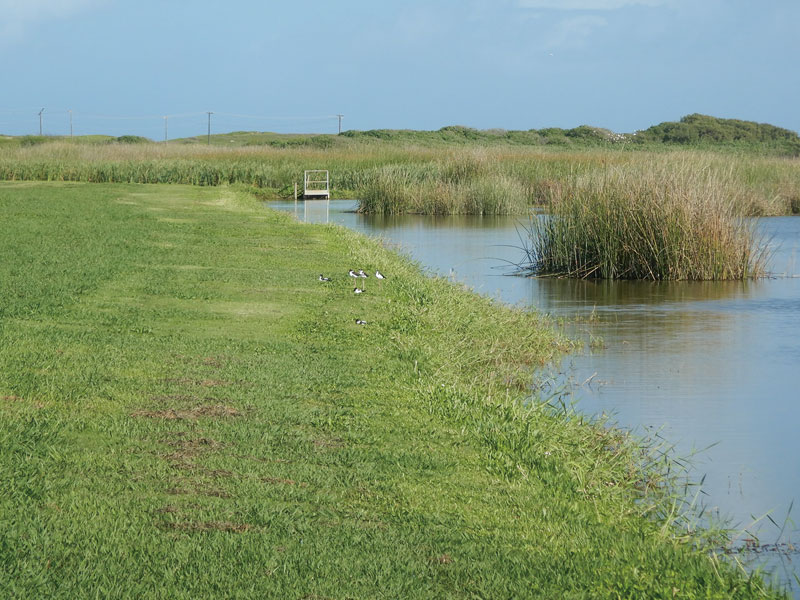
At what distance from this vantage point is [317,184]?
40.5 m

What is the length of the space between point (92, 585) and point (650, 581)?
2155mm

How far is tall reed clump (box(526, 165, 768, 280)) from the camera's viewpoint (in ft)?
51.1

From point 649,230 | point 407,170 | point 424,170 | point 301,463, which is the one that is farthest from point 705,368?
point 424,170

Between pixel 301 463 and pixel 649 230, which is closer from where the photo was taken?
pixel 301 463

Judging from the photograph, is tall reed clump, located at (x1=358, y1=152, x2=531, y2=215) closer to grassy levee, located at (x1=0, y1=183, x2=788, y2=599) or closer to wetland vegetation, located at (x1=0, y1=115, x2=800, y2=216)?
wetland vegetation, located at (x1=0, y1=115, x2=800, y2=216)

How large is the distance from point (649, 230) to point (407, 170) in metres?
19.6

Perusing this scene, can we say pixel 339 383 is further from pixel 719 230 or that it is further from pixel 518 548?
pixel 719 230

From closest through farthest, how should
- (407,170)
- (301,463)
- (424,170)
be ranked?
(301,463) < (407,170) < (424,170)

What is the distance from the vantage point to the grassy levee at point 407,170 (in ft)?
101

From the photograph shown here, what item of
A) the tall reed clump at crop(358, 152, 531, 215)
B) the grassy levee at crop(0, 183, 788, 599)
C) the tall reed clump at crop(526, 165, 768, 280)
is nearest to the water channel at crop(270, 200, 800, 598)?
the tall reed clump at crop(526, 165, 768, 280)

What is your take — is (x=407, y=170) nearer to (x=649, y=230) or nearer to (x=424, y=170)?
(x=424, y=170)

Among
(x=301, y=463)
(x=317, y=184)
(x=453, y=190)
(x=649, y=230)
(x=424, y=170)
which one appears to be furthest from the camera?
(x=317, y=184)

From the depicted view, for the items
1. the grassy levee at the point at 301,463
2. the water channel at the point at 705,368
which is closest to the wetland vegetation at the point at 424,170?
the water channel at the point at 705,368

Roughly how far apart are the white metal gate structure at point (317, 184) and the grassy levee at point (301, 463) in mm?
27600
